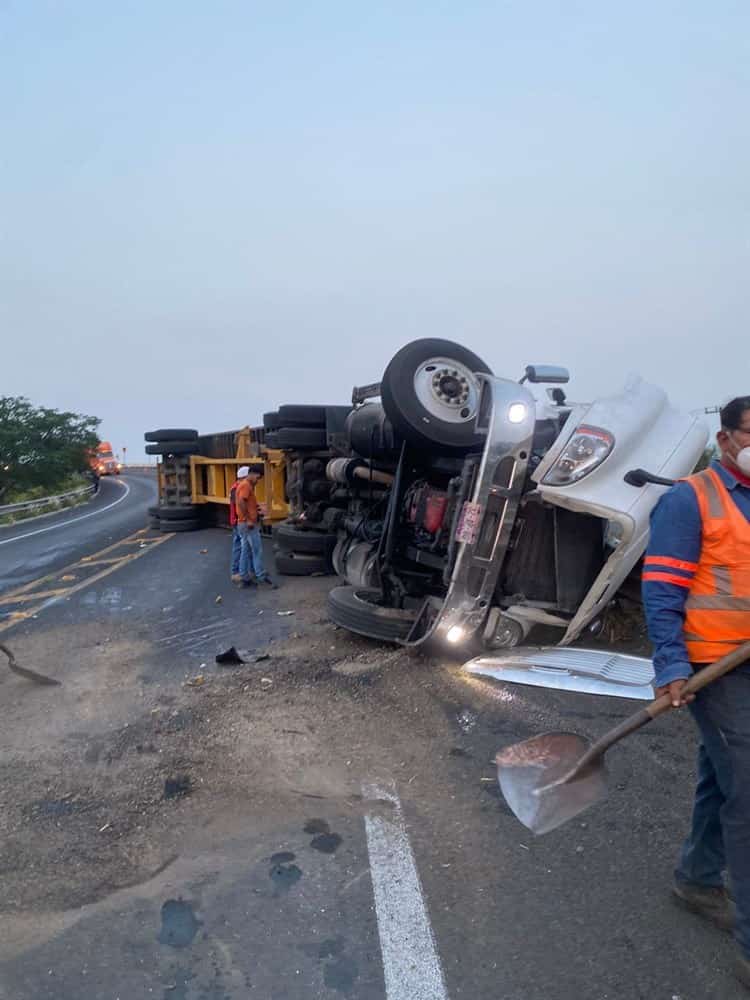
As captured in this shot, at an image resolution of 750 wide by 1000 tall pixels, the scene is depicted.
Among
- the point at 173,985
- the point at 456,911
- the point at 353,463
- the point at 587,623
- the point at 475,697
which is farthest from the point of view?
the point at 353,463

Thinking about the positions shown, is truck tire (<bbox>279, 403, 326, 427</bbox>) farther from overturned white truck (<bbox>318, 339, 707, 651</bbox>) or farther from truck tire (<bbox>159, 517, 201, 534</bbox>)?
truck tire (<bbox>159, 517, 201, 534</bbox>)

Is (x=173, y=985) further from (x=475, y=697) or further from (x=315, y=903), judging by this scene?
(x=475, y=697)

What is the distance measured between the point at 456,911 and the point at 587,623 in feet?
6.37

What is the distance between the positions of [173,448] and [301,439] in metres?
7.32

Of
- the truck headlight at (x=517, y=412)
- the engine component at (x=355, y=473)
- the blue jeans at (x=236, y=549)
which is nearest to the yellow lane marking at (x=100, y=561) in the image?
the blue jeans at (x=236, y=549)

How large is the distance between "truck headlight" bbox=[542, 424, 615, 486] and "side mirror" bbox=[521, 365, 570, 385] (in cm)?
97

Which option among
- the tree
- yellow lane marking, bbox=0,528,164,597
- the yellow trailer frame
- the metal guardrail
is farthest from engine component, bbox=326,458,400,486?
the tree

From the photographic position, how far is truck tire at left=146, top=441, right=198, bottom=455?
1592 centimetres

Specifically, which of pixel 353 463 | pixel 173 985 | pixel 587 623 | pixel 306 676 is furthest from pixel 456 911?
pixel 353 463

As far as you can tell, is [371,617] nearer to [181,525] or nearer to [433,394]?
[433,394]

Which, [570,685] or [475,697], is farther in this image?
[475,697]

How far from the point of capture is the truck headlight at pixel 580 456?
13.1 ft

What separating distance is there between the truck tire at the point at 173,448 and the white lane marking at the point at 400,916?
13.2 metres

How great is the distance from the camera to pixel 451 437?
5.38 meters
